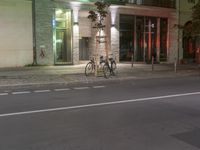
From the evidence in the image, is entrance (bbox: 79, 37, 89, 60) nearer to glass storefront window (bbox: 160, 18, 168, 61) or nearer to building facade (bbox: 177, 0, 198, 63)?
glass storefront window (bbox: 160, 18, 168, 61)

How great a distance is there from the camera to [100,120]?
859 cm

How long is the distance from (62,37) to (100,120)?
19178mm

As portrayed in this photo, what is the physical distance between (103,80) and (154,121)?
31.3ft

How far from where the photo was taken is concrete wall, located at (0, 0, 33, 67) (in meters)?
24.1

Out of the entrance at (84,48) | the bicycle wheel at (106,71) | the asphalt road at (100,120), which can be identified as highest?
the entrance at (84,48)

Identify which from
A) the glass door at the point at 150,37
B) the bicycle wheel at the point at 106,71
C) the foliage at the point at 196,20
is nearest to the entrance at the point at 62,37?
the bicycle wheel at the point at 106,71

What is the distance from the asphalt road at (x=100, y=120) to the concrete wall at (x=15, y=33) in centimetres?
1107

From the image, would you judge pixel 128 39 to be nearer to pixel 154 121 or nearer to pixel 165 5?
pixel 165 5

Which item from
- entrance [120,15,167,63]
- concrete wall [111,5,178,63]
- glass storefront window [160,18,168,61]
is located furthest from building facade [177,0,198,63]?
entrance [120,15,167,63]

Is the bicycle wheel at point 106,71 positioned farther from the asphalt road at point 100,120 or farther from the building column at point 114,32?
the building column at point 114,32

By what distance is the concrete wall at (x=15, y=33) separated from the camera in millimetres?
24109

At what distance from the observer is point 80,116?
9086mm

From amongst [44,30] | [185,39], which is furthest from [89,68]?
[185,39]

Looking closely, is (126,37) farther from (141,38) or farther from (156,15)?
(156,15)
